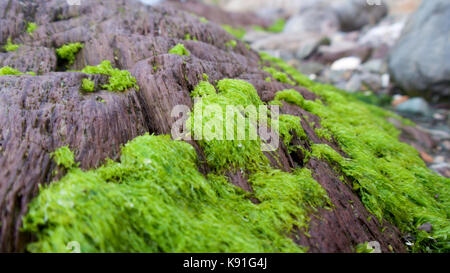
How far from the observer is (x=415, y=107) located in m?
8.16

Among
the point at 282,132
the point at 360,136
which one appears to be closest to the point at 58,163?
the point at 282,132

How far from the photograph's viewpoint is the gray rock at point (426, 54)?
777 cm

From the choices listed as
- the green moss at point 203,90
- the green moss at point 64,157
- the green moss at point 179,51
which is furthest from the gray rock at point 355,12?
the green moss at point 64,157

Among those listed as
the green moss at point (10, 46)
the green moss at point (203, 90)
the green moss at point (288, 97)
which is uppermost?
the green moss at point (10, 46)

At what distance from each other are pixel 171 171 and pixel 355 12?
2173 cm

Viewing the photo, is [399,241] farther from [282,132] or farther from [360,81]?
[360,81]

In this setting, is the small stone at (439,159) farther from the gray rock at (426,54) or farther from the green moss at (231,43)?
the green moss at (231,43)

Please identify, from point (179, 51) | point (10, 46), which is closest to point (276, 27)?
point (179, 51)

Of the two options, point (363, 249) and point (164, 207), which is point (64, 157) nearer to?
point (164, 207)

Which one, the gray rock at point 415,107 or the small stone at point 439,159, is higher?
the gray rock at point 415,107

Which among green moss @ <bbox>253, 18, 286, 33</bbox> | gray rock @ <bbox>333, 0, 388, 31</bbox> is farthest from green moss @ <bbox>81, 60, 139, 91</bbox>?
gray rock @ <bbox>333, 0, 388, 31</bbox>

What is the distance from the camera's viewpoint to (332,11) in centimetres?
1797

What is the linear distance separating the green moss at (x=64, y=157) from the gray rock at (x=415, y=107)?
979 centimetres

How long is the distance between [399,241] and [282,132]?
1867mm
